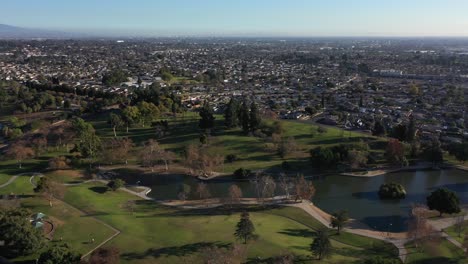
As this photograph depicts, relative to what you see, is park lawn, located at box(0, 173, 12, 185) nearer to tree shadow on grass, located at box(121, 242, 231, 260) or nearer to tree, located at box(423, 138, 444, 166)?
tree shadow on grass, located at box(121, 242, 231, 260)

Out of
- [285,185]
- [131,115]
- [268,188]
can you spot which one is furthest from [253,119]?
[285,185]

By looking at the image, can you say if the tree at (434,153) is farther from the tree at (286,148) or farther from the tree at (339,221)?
the tree at (339,221)

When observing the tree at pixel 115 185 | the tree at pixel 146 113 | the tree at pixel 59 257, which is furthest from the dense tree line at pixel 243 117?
the tree at pixel 59 257

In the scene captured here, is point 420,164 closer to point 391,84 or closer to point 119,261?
point 119,261

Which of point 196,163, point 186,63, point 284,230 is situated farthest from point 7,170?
point 186,63

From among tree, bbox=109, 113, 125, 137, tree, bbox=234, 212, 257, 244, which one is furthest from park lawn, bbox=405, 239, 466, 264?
tree, bbox=109, 113, 125, 137

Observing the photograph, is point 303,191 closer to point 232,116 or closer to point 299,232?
point 299,232
